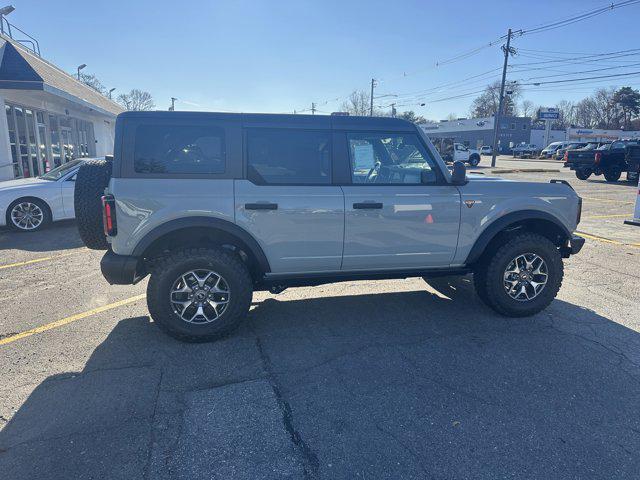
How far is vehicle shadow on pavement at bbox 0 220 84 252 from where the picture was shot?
7105 millimetres

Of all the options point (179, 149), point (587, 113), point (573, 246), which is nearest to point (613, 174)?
point (573, 246)

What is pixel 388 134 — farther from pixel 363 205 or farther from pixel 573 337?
pixel 573 337

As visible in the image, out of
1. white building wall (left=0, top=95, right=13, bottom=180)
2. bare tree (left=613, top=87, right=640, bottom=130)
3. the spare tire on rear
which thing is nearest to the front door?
the spare tire on rear

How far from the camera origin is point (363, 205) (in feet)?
12.7

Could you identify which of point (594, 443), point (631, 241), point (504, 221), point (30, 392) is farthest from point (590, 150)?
point (30, 392)

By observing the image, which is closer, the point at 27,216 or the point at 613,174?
the point at 27,216

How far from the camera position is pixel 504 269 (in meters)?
4.29

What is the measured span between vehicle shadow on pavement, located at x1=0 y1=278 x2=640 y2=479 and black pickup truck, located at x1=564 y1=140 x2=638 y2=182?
18898 millimetres

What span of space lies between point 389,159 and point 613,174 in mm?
20720

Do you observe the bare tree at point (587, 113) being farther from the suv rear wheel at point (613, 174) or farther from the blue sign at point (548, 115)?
the suv rear wheel at point (613, 174)

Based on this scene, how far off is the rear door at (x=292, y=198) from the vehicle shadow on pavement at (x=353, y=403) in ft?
2.69

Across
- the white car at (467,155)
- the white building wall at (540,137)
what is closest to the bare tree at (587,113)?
the white building wall at (540,137)

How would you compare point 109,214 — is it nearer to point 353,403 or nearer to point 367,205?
point 367,205

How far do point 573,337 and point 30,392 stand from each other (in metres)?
4.57
